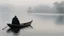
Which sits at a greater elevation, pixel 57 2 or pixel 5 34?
pixel 57 2

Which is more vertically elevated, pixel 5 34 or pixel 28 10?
pixel 28 10

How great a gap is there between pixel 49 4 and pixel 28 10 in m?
0.21

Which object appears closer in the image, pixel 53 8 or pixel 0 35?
pixel 0 35

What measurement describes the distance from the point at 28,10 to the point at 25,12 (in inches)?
1.4

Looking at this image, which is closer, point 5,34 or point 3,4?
point 5,34

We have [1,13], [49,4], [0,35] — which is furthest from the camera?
[49,4]

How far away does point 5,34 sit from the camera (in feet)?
2.08

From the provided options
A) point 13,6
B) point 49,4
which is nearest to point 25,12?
point 13,6

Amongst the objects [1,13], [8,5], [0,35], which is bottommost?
[0,35]

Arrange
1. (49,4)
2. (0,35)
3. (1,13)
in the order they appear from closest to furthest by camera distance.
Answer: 1. (0,35)
2. (1,13)
3. (49,4)

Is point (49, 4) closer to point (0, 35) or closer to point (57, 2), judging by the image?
point (57, 2)

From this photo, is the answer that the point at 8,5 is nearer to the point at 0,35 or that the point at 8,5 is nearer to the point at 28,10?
the point at 28,10

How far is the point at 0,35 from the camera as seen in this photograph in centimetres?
62

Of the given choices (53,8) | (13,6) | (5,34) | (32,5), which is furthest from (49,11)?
(5,34)
